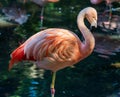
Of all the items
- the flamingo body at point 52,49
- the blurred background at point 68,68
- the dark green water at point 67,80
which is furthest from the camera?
the blurred background at point 68,68

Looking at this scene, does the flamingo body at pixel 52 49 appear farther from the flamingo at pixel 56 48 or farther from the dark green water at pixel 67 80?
the dark green water at pixel 67 80

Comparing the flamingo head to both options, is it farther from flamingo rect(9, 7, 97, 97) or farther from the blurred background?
the blurred background

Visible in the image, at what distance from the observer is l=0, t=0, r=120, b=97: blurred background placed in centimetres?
576

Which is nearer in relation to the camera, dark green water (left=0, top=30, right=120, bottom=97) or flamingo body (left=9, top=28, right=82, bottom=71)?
flamingo body (left=9, top=28, right=82, bottom=71)

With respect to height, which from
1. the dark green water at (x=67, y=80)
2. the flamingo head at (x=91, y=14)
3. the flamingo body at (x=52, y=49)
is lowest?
the dark green water at (x=67, y=80)

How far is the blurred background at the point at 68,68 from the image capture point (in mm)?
5758

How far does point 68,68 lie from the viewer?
6.58 meters

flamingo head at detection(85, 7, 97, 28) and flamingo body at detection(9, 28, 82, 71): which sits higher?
flamingo head at detection(85, 7, 97, 28)

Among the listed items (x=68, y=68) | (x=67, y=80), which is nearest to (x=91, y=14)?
(x=67, y=80)

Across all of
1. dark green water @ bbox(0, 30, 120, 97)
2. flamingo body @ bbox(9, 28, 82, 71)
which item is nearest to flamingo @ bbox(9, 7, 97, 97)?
flamingo body @ bbox(9, 28, 82, 71)

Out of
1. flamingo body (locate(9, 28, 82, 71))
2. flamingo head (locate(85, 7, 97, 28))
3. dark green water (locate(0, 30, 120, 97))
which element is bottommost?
dark green water (locate(0, 30, 120, 97))

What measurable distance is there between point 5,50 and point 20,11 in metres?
2.92

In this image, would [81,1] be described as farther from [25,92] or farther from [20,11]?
[25,92]

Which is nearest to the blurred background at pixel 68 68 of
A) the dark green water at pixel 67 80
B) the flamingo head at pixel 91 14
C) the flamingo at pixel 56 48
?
the dark green water at pixel 67 80
